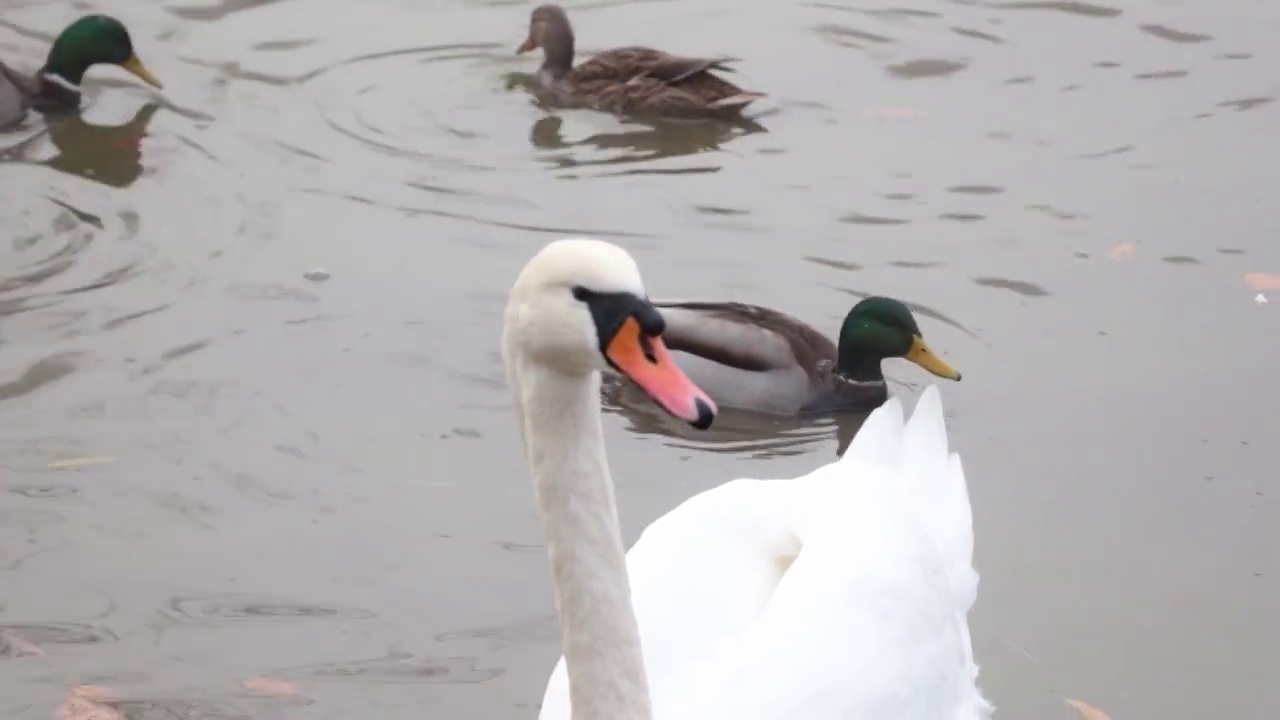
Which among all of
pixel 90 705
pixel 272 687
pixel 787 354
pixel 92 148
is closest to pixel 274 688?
pixel 272 687

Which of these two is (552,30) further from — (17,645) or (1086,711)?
(1086,711)

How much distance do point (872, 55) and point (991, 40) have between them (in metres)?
0.73

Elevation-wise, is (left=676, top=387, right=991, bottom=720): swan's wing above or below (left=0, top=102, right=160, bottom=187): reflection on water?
above

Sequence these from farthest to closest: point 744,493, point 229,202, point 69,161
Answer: point 69,161 → point 229,202 → point 744,493

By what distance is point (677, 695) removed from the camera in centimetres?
440

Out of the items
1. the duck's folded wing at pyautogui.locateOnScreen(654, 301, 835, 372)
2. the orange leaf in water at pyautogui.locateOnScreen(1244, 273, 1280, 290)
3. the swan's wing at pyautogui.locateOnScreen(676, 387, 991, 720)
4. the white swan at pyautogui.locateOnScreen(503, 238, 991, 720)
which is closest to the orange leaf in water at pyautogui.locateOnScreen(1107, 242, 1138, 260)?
the orange leaf in water at pyautogui.locateOnScreen(1244, 273, 1280, 290)

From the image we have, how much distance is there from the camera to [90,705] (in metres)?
5.37

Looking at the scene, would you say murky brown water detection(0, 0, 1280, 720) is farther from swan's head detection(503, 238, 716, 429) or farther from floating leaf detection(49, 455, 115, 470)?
swan's head detection(503, 238, 716, 429)

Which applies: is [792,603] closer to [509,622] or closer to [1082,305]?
[509,622]

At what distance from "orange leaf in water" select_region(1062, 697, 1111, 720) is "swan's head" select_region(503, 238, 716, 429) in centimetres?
249

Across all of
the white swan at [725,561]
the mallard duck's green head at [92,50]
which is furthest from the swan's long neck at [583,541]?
the mallard duck's green head at [92,50]

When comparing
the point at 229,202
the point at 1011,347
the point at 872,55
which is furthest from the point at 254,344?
the point at 872,55

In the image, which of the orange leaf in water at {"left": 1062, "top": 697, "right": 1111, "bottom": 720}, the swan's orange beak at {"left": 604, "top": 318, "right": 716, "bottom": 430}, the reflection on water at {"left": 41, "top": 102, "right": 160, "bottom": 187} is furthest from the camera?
the reflection on water at {"left": 41, "top": 102, "right": 160, "bottom": 187}

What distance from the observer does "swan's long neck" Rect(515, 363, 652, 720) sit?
11.6 ft
